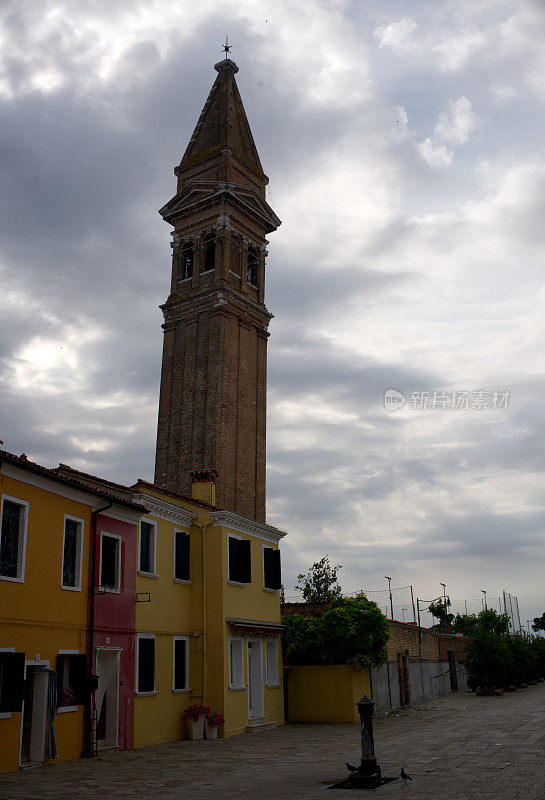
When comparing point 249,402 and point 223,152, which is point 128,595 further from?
point 223,152

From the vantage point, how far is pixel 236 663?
22.1m

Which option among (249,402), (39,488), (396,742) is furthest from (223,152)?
(396,742)

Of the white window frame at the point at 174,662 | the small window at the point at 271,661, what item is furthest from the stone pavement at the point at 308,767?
the small window at the point at 271,661

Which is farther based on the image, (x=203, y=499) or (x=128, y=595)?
(x=203, y=499)

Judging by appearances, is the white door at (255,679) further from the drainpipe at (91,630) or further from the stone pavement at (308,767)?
the drainpipe at (91,630)

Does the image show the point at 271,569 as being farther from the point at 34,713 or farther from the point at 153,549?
the point at 34,713

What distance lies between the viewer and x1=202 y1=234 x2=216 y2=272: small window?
41.8 m

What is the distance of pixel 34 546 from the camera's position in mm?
15000

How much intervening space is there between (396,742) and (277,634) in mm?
7895

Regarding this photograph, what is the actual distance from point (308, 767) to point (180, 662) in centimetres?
768

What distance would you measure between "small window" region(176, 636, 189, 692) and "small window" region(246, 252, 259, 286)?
27.0 metres

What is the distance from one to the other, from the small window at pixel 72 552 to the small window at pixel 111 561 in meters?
1.06

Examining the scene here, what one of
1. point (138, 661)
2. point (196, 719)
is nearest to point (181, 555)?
point (138, 661)

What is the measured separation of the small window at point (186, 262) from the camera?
42.6m
